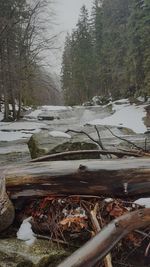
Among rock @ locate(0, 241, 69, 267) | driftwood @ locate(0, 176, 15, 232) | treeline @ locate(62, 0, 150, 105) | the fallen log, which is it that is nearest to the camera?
rock @ locate(0, 241, 69, 267)

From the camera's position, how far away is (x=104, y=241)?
6.01 feet

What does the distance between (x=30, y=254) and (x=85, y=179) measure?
33.2 inches

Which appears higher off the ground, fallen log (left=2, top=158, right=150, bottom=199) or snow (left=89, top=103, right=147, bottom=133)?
fallen log (left=2, top=158, right=150, bottom=199)

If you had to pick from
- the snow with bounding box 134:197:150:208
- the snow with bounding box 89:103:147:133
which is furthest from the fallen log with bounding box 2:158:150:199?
the snow with bounding box 89:103:147:133

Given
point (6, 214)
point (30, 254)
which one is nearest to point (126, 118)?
point (6, 214)

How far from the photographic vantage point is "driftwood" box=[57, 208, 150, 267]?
165cm

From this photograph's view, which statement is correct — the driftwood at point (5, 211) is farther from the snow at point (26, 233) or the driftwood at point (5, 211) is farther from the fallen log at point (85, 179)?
the fallen log at point (85, 179)

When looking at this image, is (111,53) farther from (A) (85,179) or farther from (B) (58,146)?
(A) (85,179)

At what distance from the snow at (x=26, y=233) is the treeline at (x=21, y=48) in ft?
73.5

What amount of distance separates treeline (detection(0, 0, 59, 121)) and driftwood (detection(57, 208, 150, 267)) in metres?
23.6

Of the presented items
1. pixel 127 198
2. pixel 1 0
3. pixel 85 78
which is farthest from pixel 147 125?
pixel 85 78

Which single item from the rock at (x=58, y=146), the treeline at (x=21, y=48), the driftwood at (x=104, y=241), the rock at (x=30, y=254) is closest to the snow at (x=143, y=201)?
the rock at (x=30, y=254)

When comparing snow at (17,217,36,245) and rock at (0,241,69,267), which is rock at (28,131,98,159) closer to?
snow at (17,217,36,245)

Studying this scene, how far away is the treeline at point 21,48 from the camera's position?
86.6 feet
